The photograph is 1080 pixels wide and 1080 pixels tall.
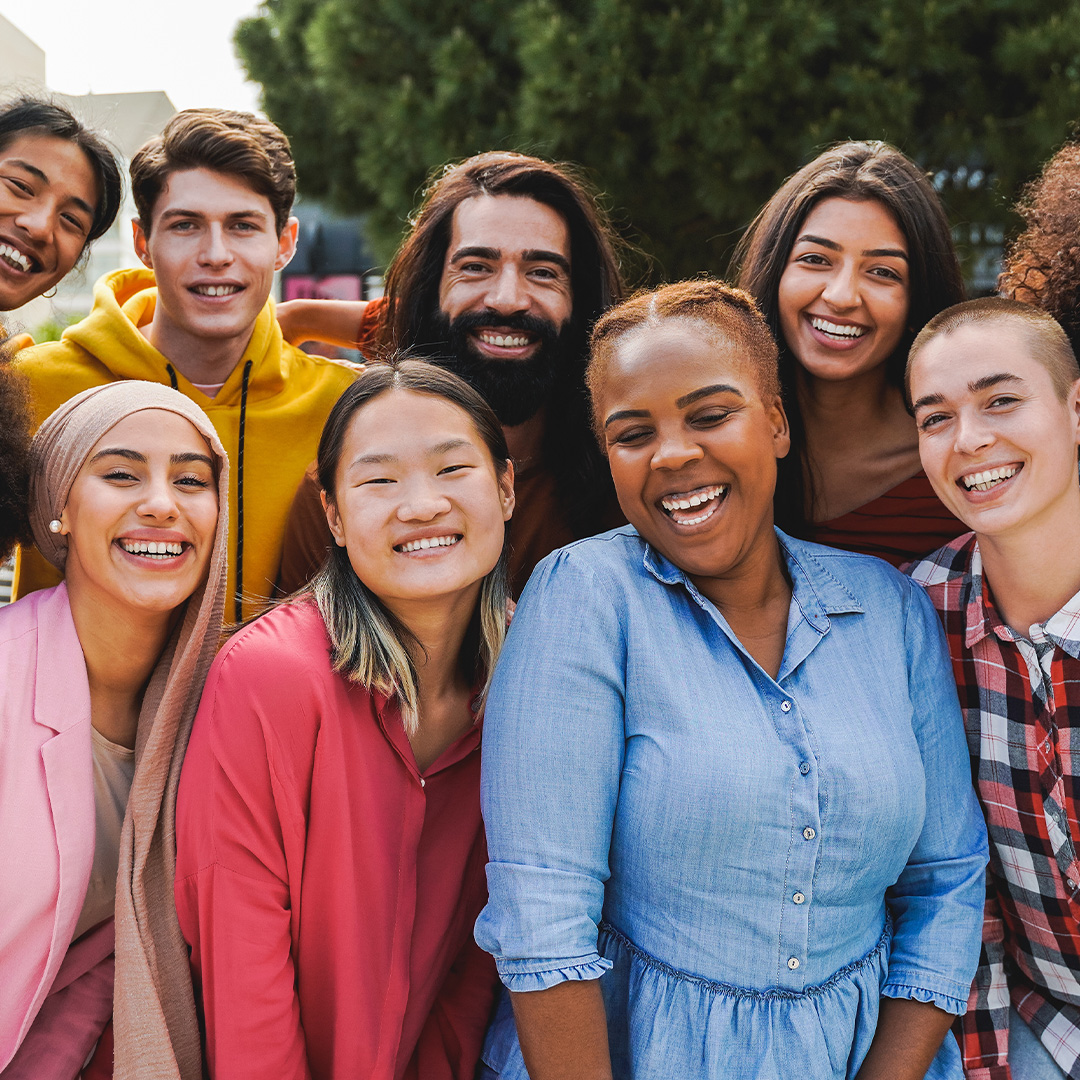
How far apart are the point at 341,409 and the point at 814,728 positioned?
138 cm

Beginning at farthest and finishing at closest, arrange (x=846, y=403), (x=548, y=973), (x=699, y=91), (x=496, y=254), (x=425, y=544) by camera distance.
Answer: (x=699, y=91) < (x=496, y=254) < (x=846, y=403) < (x=425, y=544) < (x=548, y=973)

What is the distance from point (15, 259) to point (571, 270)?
1867mm

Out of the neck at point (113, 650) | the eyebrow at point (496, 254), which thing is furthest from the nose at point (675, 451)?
the eyebrow at point (496, 254)

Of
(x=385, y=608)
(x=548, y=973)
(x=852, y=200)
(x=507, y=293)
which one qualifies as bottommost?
(x=548, y=973)

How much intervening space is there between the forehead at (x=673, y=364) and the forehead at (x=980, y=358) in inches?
18.4

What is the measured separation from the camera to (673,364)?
211 cm

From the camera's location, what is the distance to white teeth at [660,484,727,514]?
2.14 meters

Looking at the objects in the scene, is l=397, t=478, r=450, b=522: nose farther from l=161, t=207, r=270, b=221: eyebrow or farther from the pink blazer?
l=161, t=207, r=270, b=221: eyebrow

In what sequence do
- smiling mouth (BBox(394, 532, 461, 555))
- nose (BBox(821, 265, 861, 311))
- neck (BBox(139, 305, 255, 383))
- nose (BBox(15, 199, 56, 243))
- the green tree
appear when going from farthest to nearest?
the green tree
neck (BBox(139, 305, 255, 383))
nose (BBox(15, 199, 56, 243))
nose (BBox(821, 265, 861, 311))
smiling mouth (BBox(394, 532, 461, 555))

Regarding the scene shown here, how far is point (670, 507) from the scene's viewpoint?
7.07 feet

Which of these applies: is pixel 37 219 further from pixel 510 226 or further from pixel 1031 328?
pixel 1031 328

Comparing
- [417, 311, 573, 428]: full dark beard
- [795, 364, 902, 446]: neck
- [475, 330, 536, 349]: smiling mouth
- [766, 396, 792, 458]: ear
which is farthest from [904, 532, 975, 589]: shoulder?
[475, 330, 536, 349]: smiling mouth

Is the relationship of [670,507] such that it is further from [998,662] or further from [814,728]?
[998,662]

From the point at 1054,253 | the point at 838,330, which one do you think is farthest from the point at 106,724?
the point at 1054,253
